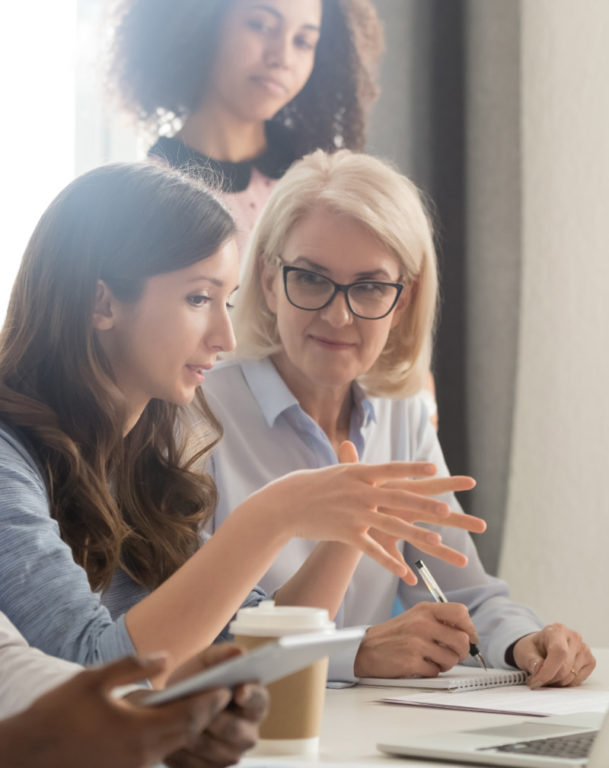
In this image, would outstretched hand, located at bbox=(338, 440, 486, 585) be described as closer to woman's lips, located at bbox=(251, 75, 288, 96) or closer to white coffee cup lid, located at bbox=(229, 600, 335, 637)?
white coffee cup lid, located at bbox=(229, 600, 335, 637)

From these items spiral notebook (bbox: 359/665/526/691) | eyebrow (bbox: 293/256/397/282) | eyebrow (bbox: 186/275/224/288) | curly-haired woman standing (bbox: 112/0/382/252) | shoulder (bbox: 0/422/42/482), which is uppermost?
curly-haired woman standing (bbox: 112/0/382/252)

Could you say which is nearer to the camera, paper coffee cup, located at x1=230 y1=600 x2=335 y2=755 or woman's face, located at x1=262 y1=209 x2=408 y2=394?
paper coffee cup, located at x1=230 y1=600 x2=335 y2=755

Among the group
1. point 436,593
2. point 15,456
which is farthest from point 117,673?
point 436,593

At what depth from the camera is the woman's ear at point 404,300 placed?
185cm

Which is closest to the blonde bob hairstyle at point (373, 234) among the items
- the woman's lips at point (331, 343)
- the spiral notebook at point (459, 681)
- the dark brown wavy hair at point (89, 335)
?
the woman's lips at point (331, 343)

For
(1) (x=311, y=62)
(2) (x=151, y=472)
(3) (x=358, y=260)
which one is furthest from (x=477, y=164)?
(2) (x=151, y=472)

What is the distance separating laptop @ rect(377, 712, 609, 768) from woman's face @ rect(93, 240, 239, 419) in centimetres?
55

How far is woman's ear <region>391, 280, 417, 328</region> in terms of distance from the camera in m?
1.85

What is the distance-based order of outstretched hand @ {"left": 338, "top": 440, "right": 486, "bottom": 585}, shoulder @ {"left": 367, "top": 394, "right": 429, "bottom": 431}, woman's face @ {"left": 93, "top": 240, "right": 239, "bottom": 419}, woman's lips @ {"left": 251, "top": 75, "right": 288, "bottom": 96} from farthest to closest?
woman's lips @ {"left": 251, "top": 75, "right": 288, "bottom": 96} < shoulder @ {"left": 367, "top": 394, "right": 429, "bottom": 431} < woman's face @ {"left": 93, "top": 240, "right": 239, "bottom": 419} < outstretched hand @ {"left": 338, "top": 440, "right": 486, "bottom": 585}

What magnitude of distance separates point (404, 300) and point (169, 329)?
751 mm

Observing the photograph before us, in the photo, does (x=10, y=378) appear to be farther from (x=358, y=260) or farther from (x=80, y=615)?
(x=358, y=260)

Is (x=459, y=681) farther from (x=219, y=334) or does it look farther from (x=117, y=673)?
(x=117, y=673)

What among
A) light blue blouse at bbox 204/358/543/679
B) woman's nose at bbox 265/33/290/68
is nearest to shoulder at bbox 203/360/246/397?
light blue blouse at bbox 204/358/543/679

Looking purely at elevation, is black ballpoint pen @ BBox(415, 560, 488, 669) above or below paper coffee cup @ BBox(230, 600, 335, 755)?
below
